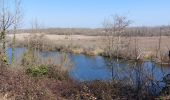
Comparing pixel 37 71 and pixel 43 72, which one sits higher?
pixel 37 71

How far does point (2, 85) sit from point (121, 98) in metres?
4.23

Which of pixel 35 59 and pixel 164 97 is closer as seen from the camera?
pixel 164 97

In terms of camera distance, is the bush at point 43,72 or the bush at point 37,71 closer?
the bush at point 37,71

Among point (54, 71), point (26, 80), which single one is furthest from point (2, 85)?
point (54, 71)

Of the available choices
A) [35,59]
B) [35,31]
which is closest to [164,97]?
[35,59]

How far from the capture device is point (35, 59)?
3691cm

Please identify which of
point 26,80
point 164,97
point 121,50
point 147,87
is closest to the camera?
point 164,97

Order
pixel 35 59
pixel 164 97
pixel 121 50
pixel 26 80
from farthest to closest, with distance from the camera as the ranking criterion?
pixel 121 50 < pixel 35 59 < pixel 26 80 < pixel 164 97

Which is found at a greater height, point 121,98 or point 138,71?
point 138,71

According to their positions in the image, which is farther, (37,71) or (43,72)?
(43,72)

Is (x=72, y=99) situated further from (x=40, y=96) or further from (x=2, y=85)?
(x=2, y=85)

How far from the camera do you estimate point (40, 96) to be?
Result: 1157 cm

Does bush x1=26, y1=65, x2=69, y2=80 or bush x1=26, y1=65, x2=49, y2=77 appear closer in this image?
bush x1=26, y1=65, x2=49, y2=77

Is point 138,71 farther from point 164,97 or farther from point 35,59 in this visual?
point 35,59
